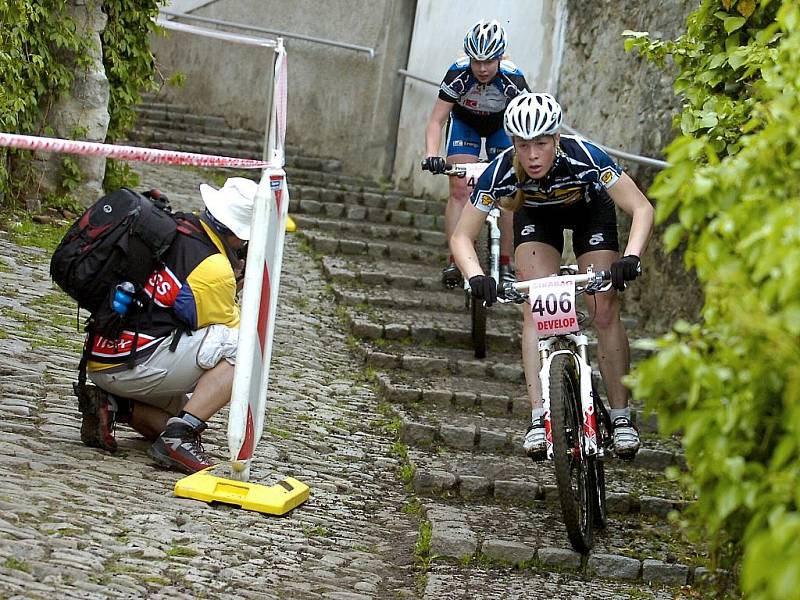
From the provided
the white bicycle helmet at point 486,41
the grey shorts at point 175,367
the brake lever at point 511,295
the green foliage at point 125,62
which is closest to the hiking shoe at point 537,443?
the brake lever at point 511,295

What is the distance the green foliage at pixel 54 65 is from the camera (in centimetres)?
960

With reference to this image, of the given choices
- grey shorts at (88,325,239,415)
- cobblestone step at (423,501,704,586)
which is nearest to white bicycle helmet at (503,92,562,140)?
grey shorts at (88,325,239,415)

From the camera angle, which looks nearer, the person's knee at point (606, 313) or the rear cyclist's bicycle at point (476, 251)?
the person's knee at point (606, 313)

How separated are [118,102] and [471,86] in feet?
12.0

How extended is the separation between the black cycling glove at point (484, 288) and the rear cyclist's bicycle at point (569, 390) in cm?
10

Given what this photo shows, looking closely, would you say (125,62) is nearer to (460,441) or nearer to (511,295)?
(460,441)

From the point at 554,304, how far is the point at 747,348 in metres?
2.97

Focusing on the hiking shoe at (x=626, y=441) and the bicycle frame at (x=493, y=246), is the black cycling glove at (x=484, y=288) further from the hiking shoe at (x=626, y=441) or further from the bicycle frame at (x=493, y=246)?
the bicycle frame at (x=493, y=246)

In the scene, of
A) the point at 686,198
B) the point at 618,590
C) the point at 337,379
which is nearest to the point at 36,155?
the point at 337,379

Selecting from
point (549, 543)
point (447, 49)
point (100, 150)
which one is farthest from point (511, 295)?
point (447, 49)

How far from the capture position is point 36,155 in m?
10.5

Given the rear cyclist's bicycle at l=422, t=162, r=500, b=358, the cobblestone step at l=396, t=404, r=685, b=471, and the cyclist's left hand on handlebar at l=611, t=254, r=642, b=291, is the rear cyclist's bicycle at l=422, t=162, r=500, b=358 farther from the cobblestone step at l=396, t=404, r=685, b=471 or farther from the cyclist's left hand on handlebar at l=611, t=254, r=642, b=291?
the cyclist's left hand on handlebar at l=611, t=254, r=642, b=291

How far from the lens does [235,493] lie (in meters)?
5.82

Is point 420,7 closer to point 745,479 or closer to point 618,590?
point 618,590
